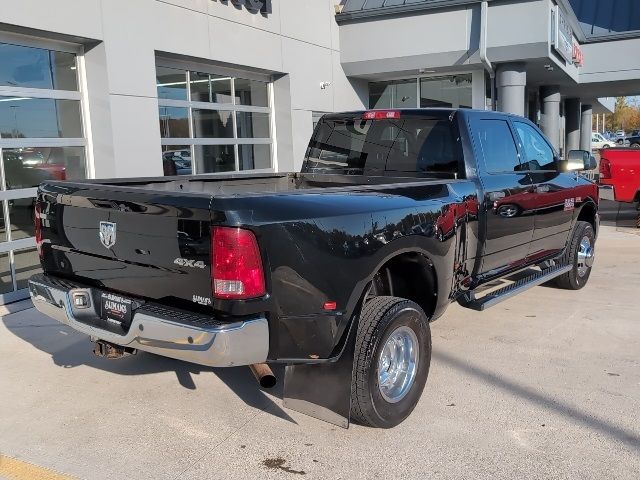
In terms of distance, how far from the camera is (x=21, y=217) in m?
7.42

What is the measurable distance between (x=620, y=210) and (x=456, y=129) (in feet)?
38.5

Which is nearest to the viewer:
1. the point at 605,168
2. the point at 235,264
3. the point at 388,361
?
the point at 235,264

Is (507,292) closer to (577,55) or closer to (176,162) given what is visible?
(176,162)

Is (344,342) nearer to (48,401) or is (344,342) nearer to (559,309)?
(48,401)

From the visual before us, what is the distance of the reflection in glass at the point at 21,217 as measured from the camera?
7.29 m

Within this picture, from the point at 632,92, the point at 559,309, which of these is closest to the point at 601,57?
the point at 632,92

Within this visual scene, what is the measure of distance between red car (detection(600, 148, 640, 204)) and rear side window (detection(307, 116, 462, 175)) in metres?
8.07

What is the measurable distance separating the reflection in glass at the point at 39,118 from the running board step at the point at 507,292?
5.54 m

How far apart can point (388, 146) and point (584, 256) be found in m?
3.18

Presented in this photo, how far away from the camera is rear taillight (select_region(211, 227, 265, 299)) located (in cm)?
301

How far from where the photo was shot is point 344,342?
11.3ft

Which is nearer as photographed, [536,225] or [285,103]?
[536,225]

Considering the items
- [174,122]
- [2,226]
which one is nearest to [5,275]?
[2,226]

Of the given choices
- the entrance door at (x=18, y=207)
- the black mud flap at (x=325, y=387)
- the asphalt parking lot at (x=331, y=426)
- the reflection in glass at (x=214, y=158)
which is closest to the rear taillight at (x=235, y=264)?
the black mud flap at (x=325, y=387)
